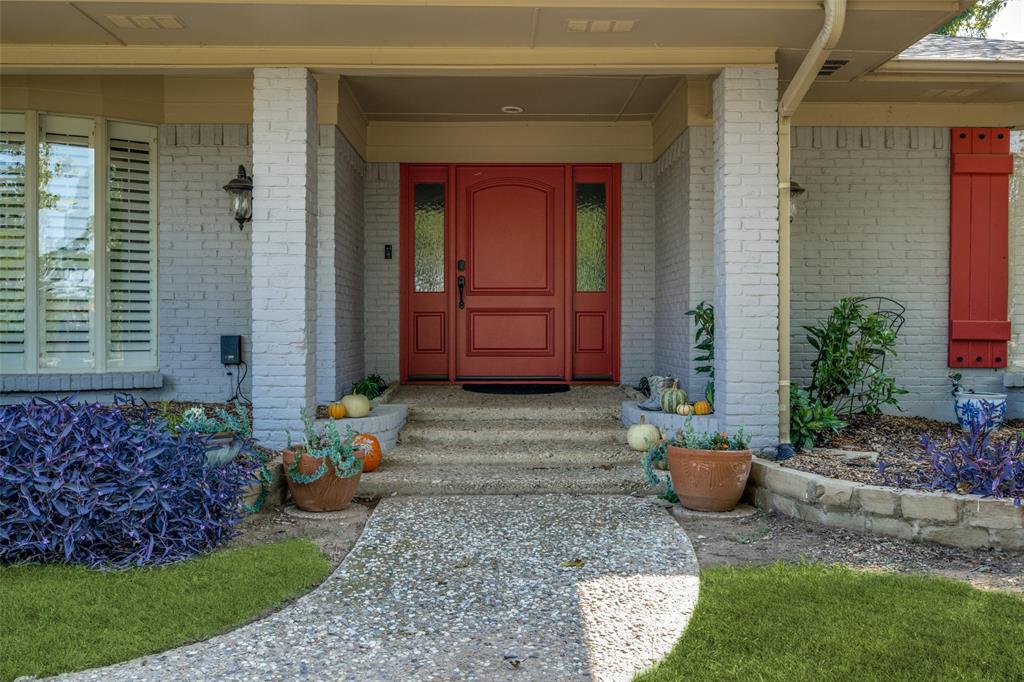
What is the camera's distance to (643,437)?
17.2 feet

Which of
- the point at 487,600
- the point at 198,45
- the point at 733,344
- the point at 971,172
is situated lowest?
the point at 487,600

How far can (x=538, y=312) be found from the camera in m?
7.12

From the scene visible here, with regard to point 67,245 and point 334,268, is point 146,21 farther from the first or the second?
point 67,245

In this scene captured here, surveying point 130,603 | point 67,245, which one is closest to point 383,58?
point 67,245

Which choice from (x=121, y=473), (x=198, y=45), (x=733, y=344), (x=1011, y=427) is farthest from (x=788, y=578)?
(x=198, y=45)

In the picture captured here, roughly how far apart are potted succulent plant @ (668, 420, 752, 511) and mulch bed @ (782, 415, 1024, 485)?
45 cm

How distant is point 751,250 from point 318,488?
9.71ft

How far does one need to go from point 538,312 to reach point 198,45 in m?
3.47

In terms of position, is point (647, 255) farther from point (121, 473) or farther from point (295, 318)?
point (121, 473)

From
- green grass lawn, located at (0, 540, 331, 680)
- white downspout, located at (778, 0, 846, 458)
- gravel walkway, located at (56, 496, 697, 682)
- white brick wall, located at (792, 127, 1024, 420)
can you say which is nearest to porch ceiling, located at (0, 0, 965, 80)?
white downspout, located at (778, 0, 846, 458)

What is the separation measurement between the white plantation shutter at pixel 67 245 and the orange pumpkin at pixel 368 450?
249 cm

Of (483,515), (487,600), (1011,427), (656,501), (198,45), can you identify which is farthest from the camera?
(1011,427)

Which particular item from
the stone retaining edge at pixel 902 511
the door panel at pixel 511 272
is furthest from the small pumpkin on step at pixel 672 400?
the door panel at pixel 511 272

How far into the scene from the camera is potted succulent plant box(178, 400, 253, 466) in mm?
3859
